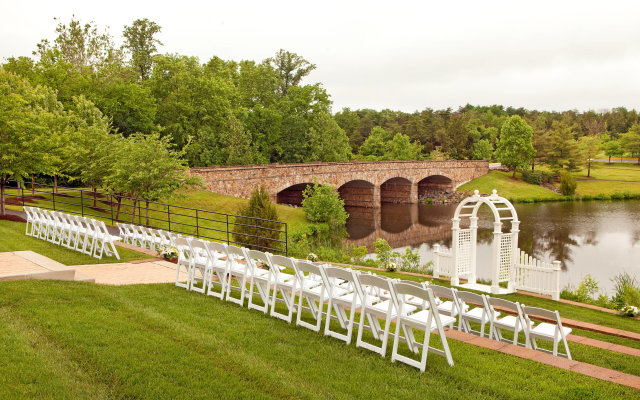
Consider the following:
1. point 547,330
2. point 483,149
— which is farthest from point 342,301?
point 483,149

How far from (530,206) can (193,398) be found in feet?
153

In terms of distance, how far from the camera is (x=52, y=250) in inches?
465

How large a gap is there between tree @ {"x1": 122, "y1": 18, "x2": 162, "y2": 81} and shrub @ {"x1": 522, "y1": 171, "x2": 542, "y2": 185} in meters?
A: 40.4

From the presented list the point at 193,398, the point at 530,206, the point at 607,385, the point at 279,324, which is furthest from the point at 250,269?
the point at 530,206

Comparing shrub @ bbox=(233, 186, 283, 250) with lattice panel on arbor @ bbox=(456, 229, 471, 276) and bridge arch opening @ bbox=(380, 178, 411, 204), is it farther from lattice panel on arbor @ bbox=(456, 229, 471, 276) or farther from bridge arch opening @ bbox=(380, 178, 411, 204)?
bridge arch opening @ bbox=(380, 178, 411, 204)

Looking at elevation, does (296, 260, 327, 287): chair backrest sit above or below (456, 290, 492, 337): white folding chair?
above

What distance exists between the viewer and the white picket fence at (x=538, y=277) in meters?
11.7

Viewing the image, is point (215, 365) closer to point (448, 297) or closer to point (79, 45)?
point (448, 297)

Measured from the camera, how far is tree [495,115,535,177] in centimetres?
5697

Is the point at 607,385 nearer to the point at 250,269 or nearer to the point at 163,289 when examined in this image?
the point at 250,269

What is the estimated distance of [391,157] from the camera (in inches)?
2544

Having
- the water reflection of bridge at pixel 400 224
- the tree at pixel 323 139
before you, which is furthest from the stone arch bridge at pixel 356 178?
the tree at pixel 323 139

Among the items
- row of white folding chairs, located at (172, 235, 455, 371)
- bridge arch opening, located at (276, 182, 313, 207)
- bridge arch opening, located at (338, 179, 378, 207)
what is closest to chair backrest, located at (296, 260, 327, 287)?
row of white folding chairs, located at (172, 235, 455, 371)

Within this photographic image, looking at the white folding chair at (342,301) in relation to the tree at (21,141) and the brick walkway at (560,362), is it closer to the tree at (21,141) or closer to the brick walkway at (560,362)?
the brick walkway at (560,362)
